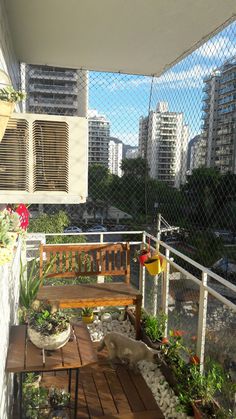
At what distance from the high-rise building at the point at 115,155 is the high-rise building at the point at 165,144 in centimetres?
30

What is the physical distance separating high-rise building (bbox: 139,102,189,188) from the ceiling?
641 mm

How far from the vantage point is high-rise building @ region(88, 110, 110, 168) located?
4582 mm

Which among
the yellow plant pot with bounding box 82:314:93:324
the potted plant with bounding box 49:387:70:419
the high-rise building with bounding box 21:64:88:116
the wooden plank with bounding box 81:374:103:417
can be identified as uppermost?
the high-rise building with bounding box 21:64:88:116

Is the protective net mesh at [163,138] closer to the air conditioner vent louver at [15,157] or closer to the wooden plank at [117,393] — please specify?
the wooden plank at [117,393]

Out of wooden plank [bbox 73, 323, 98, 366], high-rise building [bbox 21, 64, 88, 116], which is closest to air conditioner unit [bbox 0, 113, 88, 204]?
wooden plank [bbox 73, 323, 98, 366]

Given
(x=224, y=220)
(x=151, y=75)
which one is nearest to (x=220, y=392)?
(x=224, y=220)

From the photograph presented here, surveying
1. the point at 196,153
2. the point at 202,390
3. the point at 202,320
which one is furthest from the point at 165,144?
the point at 202,390

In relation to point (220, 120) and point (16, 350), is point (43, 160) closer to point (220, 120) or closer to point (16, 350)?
point (16, 350)

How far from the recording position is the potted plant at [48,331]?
1.81m

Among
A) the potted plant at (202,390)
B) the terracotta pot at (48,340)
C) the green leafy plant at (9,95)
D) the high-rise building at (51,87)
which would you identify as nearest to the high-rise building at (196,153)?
the high-rise building at (51,87)

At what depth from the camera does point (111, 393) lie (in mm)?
2639

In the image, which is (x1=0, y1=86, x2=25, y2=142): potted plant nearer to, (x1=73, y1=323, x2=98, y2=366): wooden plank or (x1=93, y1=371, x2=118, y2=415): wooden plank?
(x1=73, y1=323, x2=98, y2=366): wooden plank

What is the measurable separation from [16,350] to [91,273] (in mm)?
1969

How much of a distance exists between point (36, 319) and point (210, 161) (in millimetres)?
2512
